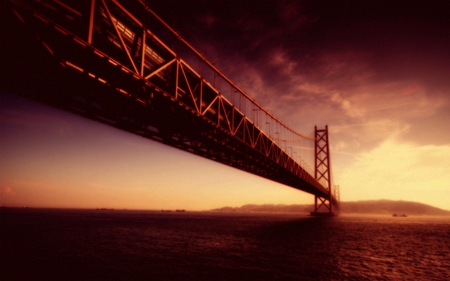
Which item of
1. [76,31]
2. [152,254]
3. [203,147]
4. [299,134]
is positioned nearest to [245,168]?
[203,147]

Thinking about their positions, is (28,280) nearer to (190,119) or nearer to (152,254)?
(152,254)

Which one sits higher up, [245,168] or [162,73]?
[162,73]

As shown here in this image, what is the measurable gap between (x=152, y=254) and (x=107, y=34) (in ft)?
48.1

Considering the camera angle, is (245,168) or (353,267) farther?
(245,168)

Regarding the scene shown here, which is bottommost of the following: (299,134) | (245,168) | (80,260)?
(80,260)

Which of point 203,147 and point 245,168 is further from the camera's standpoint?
point 245,168

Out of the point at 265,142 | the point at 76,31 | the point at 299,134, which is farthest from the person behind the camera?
the point at 299,134

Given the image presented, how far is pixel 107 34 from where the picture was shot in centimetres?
915

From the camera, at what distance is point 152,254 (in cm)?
1734

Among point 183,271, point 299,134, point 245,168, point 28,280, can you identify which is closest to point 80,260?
point 28,280

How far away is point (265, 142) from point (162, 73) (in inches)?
741

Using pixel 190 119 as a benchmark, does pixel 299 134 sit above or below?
above

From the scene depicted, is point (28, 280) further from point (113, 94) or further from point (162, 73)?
point (162, 73)

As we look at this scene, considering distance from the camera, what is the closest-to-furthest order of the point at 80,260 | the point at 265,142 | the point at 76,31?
1. the point at 76,31
2. the point at 80,260
3. the point at 265,142
